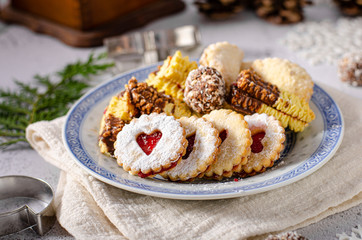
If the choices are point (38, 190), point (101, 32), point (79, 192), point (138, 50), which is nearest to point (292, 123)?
point (79, 192)

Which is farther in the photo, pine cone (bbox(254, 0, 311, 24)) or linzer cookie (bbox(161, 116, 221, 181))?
pine cone (bbox(254, 0, 311, 24))

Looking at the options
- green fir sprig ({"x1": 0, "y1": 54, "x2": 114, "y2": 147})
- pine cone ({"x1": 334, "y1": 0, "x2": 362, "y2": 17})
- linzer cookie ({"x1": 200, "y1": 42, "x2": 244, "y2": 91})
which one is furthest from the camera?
pine cone ({"x1": 334, "y1": 0, "x2": 362, "y2": 17})

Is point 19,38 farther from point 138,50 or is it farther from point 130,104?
point 130,104

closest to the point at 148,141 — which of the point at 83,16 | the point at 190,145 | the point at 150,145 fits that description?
the point at 150,145

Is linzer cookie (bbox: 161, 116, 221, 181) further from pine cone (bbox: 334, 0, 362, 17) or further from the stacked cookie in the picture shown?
pine cone (bbox: 334, 0, 362, 17)

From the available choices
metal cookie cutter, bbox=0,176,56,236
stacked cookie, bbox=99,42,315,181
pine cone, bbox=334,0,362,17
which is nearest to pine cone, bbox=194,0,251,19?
pine cone, bbox=334,0,362,17

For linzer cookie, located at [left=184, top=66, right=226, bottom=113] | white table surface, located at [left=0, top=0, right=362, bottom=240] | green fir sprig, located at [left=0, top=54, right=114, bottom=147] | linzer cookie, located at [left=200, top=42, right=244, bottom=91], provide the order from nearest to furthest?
linzer cookie, located at [left=184, top=66, right=226, bottom=113] < linzer cookie, located at [left=200, top=42, right=244, bottom=91] < white table surface, located at [left=0, top=0, right=362, bottom=240] < green fir sprig, located at [left=0, top=54, right=114, bottom=147]
